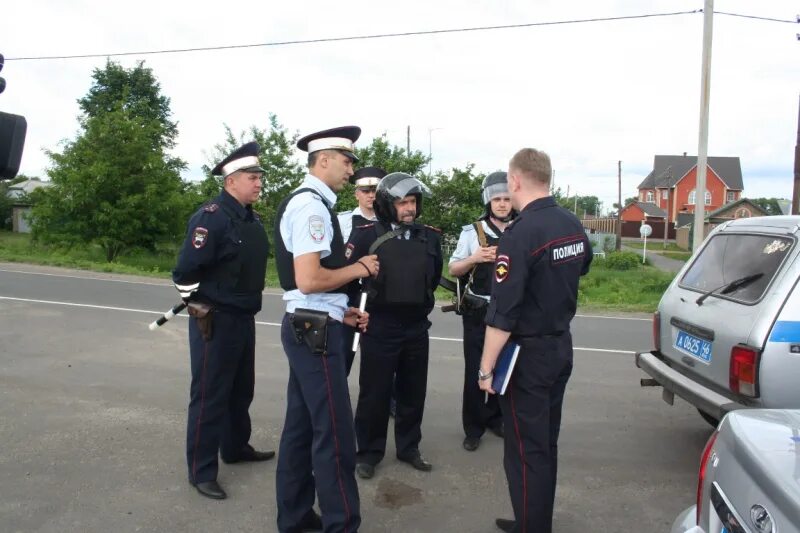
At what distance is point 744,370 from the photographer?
3834mm

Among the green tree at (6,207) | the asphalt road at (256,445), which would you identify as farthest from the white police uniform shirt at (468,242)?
the green tree at (6,207)

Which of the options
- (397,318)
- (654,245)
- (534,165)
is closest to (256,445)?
(397,318)

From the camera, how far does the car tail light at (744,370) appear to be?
3.77 metres

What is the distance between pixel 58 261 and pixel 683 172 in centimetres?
7916

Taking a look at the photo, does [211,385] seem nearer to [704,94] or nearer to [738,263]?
[738,263]

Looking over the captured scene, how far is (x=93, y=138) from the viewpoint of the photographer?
22.1 meters

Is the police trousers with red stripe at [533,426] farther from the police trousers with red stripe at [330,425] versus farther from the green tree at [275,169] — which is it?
the green tree at [275,169]

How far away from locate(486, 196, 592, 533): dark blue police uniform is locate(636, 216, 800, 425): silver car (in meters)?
1.32

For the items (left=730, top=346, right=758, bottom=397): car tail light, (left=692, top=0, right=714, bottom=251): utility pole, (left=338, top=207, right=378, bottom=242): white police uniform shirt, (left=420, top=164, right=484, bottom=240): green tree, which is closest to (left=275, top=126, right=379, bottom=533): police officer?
(left=338, top=207, right=378, bottom=242): white police uniform shirt

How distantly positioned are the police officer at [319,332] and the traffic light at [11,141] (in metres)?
1.28

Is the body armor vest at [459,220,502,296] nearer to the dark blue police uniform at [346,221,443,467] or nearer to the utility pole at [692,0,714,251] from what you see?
the dark blue police uniform at [346,221,443,467]

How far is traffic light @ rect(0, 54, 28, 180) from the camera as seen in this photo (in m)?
3.15

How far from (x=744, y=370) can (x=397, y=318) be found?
6.76 feet

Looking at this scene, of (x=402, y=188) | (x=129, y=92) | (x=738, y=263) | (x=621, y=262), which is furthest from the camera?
(x=129, y=92)
